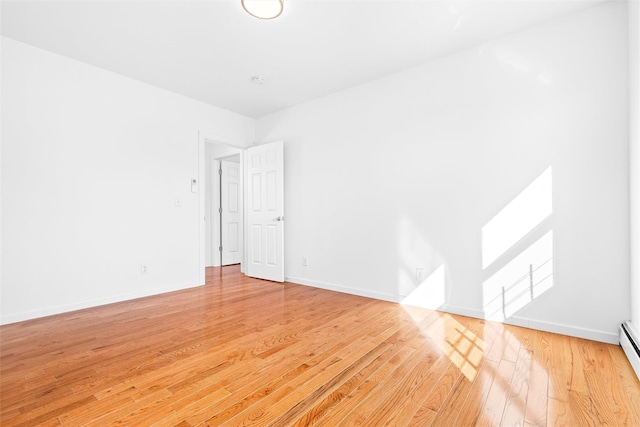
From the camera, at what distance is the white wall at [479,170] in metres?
2.35

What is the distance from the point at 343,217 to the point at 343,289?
95cm

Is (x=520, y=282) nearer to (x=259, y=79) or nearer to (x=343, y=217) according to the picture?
(x=343, y=217)

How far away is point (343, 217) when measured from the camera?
12.9ft

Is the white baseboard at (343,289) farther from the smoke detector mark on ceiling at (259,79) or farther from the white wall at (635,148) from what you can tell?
the smoke detector mark on ceiling at (259,79)

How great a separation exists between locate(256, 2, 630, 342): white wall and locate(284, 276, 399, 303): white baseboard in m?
0.02

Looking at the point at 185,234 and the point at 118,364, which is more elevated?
the point at 185,234

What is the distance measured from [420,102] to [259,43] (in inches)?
71.4

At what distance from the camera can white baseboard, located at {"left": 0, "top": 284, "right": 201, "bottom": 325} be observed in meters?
2.80

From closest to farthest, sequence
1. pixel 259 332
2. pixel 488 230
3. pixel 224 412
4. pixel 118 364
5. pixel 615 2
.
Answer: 1. pixel 224 412
2. pixel 118 364
3. pixel 615 2
4. pixel 259 332
5. pixel 488 230

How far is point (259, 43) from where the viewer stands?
290 cm

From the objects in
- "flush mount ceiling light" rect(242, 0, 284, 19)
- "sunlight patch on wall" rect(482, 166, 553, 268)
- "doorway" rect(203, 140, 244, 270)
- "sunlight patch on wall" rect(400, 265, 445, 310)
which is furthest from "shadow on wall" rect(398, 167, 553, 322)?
"doorway" rect(203, 140, 244, 270)

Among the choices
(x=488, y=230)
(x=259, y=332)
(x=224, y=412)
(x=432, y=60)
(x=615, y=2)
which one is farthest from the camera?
(x=432, y=60)

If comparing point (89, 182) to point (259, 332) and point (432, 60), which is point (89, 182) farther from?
point (432, 60)

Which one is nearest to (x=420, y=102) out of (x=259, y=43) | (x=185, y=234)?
(x=259, y=43)
